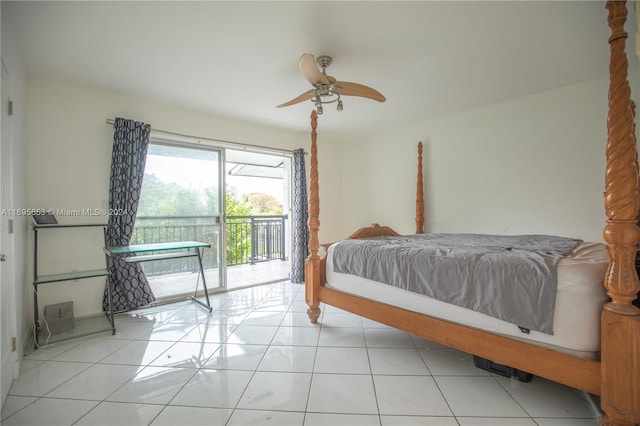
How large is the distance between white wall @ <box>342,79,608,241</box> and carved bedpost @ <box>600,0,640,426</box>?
1809 mm

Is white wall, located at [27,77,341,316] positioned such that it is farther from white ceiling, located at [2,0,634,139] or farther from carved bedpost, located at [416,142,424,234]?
carved bedpost, located at [416,142,424,234]

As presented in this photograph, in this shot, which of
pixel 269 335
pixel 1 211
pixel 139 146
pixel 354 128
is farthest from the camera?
pixel 354 128

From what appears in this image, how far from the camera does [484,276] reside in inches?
63.1

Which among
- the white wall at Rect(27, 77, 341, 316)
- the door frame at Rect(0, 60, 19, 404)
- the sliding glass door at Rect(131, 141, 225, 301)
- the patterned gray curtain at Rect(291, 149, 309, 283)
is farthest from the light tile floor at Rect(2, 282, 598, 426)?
the patterned gray curtain at Rect(291, 149, 309, 283)

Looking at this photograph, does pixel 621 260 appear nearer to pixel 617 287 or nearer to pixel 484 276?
pixel 617 287

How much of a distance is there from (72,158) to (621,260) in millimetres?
4098

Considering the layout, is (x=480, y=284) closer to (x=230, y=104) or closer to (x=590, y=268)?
(x=590, y=268)

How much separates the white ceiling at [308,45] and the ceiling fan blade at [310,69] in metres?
0.23

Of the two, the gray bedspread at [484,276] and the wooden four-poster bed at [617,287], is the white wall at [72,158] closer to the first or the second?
the gray bedspread at [484,276]

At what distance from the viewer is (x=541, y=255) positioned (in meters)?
1.64

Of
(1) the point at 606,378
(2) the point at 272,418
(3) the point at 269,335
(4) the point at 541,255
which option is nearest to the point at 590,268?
(4) the point at 541,255

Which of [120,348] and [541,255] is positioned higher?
[541,255]

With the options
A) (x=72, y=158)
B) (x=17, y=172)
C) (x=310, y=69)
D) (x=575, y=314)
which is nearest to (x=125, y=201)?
(x=72, y=158)

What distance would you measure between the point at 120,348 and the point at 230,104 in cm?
260
